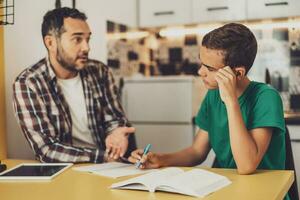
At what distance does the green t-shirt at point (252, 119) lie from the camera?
1432 mm

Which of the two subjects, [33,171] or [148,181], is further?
[33,171]

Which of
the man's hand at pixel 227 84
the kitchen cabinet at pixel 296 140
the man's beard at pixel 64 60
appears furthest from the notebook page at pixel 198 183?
the kitchen cabinet at pixel 296 140

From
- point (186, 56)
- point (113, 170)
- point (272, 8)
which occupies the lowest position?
point (113, 170)

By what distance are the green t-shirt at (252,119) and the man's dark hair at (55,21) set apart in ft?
2.42

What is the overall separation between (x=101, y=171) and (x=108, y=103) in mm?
752

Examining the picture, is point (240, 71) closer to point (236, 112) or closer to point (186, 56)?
point (236, 112)

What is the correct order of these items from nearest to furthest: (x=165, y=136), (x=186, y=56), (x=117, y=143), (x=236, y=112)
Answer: (x=236, y=112)
(x=117, y=143)
(x=165, y=136)
(x=186, y=56)

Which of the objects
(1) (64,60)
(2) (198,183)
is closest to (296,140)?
(1) (64,60)

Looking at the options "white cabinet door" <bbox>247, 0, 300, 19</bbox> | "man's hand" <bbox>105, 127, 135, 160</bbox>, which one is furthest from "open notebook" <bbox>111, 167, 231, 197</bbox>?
"white cabinet door" <bbox>247, 0, 300, 19</bbox>

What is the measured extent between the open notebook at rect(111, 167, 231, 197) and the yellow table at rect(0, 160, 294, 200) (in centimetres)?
2

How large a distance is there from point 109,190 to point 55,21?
1.03m

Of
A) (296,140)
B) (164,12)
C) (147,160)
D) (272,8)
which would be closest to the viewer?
(147,160)

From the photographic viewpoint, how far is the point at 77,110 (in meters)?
2.00

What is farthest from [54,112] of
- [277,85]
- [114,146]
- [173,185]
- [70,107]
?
[277,85]
